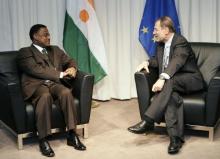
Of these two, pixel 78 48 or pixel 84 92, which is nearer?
pixel 84 92

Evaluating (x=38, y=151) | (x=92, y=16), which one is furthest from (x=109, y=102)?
(x=38, y=151)

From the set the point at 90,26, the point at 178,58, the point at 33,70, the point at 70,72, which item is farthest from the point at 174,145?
the point at 90,26

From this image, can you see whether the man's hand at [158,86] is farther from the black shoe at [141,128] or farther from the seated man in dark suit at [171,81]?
the black shoe at [141,128]

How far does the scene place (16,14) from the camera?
507cm

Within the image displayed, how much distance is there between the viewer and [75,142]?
3.67 m

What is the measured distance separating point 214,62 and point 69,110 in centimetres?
155

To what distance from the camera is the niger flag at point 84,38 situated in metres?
5.00

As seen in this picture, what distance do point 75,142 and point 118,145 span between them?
0.39 meters

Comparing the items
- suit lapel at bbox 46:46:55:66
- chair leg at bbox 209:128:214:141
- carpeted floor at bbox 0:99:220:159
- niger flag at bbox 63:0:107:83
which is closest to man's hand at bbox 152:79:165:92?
carpeted floor at bbox 0:99:220:159

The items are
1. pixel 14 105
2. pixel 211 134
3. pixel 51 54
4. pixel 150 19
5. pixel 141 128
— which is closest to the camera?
pixel 14 105

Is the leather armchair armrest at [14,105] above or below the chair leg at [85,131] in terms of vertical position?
above

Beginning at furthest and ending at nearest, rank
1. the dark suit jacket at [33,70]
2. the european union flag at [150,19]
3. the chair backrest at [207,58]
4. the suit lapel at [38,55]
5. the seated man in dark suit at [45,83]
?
the european union flag at [150,19] < the chair backrest at [207,58] < the suit lapel at [38,55] < the dark suit jacket at [33,70] < the seated man in dark suit at [45,83]

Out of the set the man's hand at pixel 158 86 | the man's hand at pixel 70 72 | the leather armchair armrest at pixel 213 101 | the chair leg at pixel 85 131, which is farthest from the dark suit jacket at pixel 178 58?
the chair leg at pixel 85 131

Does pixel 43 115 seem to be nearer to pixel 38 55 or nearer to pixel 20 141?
pixel 20 141
